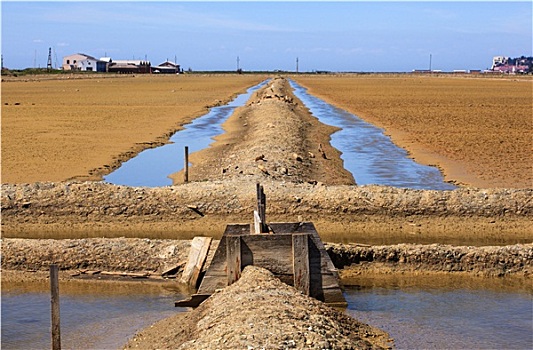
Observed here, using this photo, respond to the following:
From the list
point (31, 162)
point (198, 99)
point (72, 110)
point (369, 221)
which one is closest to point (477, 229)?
point (369, 221)

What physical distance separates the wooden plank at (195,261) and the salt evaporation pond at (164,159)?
7981 mm

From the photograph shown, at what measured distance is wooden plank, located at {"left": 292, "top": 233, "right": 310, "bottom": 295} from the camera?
412 inches

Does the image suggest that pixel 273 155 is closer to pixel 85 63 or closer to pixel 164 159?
pixel 164 159

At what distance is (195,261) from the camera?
12312 millimetres

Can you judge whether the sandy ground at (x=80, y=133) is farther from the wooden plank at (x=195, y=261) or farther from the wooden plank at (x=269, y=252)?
the wooden plank at (x=269, y=252)

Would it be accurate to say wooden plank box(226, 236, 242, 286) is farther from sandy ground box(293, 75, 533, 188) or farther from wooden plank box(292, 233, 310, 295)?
sandy ground box(293, 75, 533, 188)

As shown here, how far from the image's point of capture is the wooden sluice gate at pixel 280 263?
1050 cm

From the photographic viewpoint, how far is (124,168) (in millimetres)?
23438

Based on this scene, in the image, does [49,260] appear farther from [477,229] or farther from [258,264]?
[477,229]

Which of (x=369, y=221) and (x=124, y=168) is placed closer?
(x=369, y=221)

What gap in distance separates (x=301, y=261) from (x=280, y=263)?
0.29 metres

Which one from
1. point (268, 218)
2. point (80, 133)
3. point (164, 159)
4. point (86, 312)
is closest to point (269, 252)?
point (86, 312)

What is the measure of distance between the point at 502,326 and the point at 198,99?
51708 millimetres

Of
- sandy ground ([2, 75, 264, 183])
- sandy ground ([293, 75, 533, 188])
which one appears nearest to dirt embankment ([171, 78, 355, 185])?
sandy ground ([2, 75, 264, 183])
